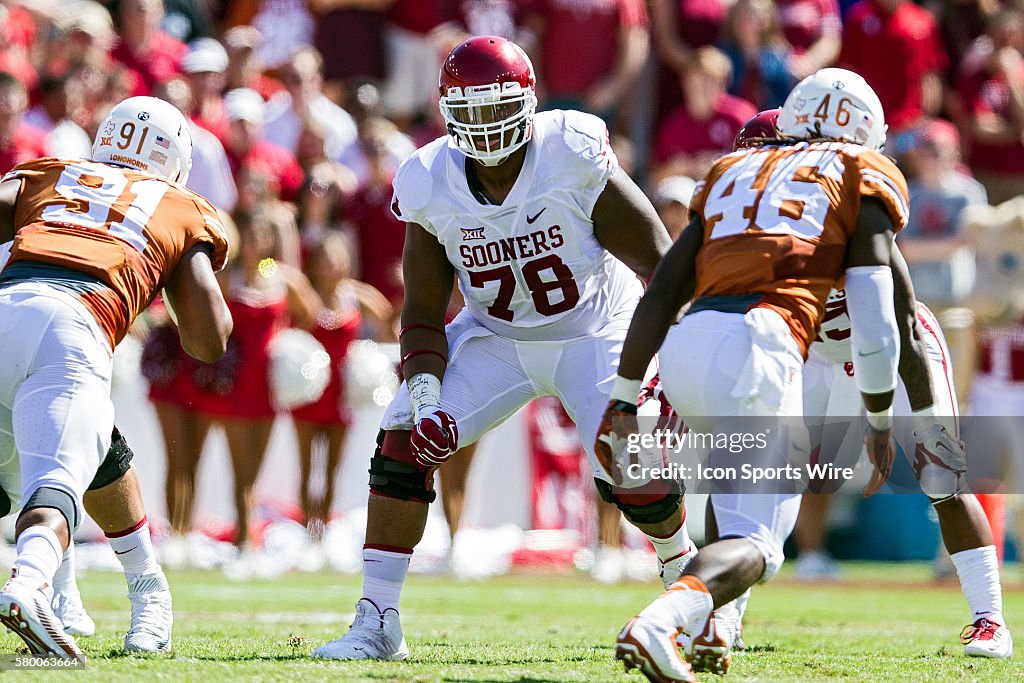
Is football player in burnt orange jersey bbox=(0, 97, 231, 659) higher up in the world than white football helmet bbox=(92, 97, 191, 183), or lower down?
lower down

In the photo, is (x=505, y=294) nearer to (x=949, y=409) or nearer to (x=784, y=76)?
(x=949, y=409)

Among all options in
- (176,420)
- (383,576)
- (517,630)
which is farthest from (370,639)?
(176,420)

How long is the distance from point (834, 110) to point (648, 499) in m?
1.47

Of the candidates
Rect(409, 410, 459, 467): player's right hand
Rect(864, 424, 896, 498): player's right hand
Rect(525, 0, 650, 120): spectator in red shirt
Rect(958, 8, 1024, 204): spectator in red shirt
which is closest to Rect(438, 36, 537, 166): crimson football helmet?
Rect(409, 410, 459, 467): player's right hand

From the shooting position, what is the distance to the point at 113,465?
494cm

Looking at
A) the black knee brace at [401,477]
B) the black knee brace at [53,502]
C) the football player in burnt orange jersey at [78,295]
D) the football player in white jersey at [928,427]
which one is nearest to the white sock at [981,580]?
the football player in white jersey at [928,427]

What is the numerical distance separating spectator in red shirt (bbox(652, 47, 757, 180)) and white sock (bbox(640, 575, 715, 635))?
681cm

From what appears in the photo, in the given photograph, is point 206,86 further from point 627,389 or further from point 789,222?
point 789,222

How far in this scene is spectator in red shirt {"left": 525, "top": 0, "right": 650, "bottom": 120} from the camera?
35.9 ft

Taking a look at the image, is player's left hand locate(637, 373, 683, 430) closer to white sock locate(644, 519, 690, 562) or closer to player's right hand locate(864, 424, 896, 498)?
white sock locate(644, 519, 690, 562)

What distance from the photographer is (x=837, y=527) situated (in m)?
10.9

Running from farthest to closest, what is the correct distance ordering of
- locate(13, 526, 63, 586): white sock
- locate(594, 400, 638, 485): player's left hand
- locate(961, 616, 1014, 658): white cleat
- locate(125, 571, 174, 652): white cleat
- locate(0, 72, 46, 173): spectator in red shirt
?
locate(0, 72, 46, 173): spectator in red shirt
locate(961, 616, 1014, 658): white cleat
locate(125, 571, 174, 652): white cleat
locate(594, 400, 638, 485): player's left hand
locate(13, 526, 63, 586): white sock

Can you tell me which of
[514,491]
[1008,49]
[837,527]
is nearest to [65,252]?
[514,491]

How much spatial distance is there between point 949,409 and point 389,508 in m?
2.12
